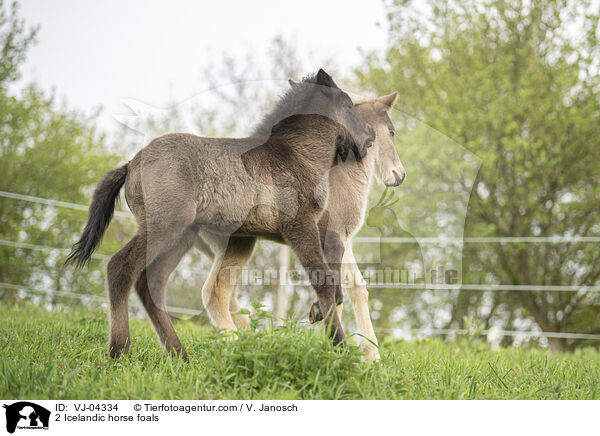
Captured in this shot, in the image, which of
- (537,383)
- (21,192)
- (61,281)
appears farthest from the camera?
(21,192)

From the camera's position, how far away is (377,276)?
780 cm

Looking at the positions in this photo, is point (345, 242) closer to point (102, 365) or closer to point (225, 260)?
point (225, 260)

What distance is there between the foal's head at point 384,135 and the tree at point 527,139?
607cm

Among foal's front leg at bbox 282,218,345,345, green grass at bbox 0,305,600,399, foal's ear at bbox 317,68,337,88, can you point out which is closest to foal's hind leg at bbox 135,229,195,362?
green grass at bbox 0,305,600,399

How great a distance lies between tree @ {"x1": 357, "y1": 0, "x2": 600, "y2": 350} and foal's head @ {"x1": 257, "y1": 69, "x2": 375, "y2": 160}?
6637mm

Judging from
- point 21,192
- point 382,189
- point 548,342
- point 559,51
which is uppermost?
point 559,51

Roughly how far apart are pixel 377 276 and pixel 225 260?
13.7ft

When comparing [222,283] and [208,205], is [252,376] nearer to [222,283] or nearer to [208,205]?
[208,205]

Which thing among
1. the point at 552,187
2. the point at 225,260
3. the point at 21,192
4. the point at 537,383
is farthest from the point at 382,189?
the point at 21,192

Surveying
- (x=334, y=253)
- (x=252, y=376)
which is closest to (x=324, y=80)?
(x=334, y=253)

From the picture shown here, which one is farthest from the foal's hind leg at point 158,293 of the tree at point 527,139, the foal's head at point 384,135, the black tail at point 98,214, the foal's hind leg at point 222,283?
the tree at point 527,139
